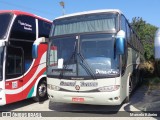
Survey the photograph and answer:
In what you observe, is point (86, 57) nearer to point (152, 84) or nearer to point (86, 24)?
point (86, 24)

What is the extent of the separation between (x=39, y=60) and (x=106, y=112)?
139 inches

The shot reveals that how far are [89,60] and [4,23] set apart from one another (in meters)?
3.16

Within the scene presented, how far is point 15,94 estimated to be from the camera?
9.36 meters

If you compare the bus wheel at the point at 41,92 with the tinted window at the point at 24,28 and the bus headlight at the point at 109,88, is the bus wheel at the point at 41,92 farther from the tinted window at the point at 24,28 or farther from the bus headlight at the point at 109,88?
the bus headlight at the point at 109,88

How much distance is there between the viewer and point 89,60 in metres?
8.41

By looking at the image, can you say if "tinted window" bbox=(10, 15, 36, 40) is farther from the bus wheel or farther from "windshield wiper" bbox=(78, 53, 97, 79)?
"windshield wiper" bbox=(78, 53, 97, 79)

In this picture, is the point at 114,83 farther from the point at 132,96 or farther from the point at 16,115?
the point at 132,96

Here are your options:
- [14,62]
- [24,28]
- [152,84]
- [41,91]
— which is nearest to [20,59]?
[14,62]

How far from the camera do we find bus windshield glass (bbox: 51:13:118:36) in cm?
873

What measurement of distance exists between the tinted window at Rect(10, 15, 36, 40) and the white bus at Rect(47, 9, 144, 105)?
124 cm

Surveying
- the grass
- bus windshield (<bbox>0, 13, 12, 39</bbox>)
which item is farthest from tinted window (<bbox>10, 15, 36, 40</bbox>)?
the grass

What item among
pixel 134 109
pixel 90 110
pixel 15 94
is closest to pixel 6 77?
pixel 15 94

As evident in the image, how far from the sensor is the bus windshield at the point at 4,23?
9.08 m

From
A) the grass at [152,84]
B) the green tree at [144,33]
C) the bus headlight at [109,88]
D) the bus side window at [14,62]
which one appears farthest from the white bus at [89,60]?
the green tree at [144,33]
